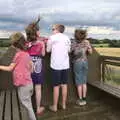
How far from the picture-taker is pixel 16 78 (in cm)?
513

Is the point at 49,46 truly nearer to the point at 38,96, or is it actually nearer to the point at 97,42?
the point at 38,96

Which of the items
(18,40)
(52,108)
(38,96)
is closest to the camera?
(18,40)

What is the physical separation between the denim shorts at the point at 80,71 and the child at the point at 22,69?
2068 mm

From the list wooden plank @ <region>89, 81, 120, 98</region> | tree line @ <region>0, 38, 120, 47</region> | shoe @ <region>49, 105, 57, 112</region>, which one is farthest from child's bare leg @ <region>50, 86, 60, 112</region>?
tree line @ <region>0, 38, 120, 47</region>

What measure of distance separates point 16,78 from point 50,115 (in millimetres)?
1769

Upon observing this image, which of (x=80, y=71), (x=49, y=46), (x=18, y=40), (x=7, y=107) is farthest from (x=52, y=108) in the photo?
(x=18, y=40)

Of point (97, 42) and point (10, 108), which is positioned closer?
point (10, 108)

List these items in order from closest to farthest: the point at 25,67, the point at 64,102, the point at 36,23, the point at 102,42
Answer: the point at 25,67
the point at 36,23
the point at 64,102
the point at 102,42

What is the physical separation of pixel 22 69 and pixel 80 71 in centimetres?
227

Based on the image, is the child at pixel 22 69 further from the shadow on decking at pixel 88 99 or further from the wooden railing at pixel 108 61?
the wooden railing at pixel 108 61

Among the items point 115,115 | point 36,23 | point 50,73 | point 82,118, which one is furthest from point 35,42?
point 115,115

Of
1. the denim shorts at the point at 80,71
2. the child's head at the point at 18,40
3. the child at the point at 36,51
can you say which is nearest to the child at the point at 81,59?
the denim shorts at the point at 80,71

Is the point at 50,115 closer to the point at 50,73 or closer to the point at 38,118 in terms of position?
the point at 38,118

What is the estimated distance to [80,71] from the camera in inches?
283
